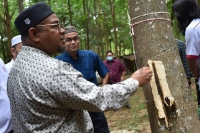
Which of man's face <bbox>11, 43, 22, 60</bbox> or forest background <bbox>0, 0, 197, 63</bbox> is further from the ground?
forest background <bbox>0, 0, 197, 63</bbox>

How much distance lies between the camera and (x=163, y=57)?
2088 mm

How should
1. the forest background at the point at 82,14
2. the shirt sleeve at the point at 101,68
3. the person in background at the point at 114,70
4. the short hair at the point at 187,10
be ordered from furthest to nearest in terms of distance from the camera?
the forest background at the point at 82,14
the person in background at the point at 114,70
the shirt sleeve at the point at 101,68
the short hair at the point at 187,10

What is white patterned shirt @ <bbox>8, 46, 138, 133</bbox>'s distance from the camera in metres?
1.58

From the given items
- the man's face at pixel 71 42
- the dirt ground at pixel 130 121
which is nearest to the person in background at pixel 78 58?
the man's face at pixel 71 42

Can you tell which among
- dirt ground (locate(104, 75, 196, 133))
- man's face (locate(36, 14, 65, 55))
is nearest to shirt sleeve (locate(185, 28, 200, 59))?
man's face (locate(36, 14, 65, 55))

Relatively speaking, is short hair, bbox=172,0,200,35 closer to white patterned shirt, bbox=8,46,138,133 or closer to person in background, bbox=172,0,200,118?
person in background, bbox=172,0,200,118

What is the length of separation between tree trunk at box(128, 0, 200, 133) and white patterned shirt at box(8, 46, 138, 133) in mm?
489

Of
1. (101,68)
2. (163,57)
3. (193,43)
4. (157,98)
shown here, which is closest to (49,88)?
(157,98)

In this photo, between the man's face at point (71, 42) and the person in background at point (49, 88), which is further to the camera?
the man's face at point (71, 42)

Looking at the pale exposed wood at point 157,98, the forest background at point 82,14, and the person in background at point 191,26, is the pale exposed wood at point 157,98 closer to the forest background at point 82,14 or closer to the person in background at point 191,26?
the person in background at point 191,26

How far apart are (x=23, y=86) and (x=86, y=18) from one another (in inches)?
471

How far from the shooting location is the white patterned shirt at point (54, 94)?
158 centimetres

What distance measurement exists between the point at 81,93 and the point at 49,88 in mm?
194

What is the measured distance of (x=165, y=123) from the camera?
202 centimetres
